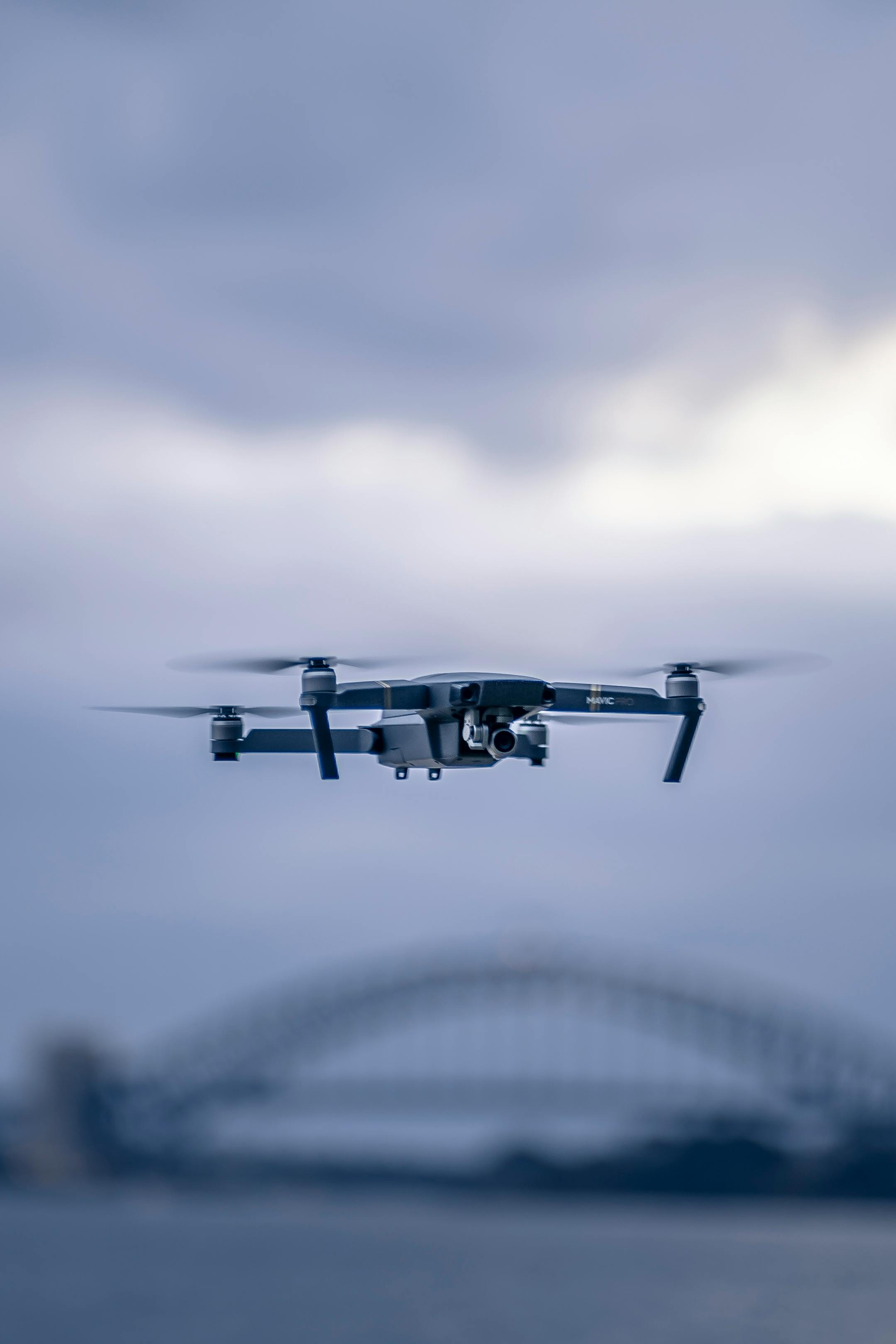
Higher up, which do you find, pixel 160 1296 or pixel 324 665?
pixel 324 665

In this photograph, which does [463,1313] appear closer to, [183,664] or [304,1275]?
[304,1275]

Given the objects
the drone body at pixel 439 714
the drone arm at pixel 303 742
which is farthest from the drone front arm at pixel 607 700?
the drone arm at pixel 303 742

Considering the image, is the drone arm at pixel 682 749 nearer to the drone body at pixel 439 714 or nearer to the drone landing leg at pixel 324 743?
the drone body at pixel 439 714

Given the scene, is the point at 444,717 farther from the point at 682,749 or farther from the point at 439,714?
the point at 682,749

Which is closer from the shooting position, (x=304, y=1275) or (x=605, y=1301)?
(x=605, y=1301)

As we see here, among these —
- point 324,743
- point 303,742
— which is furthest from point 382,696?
point 303,742

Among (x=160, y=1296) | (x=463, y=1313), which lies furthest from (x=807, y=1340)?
(x=160, y=1296)

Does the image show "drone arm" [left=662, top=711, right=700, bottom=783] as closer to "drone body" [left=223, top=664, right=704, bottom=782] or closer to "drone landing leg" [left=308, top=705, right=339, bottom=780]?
"drone body" [left=223, top=664, right=704, bottom=782]
